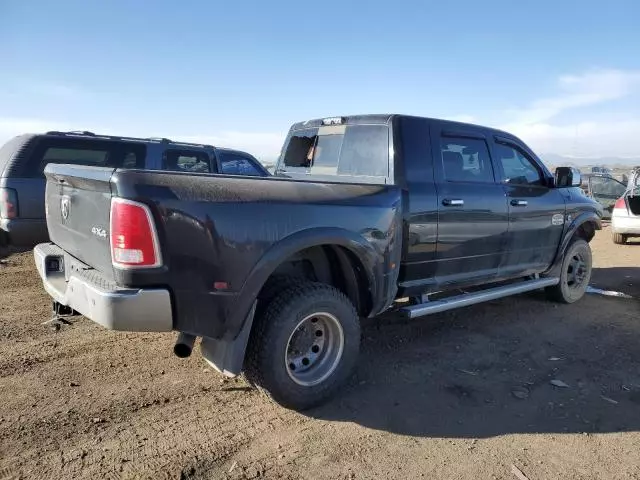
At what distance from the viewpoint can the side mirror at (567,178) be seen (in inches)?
217

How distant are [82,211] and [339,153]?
95.2 inches

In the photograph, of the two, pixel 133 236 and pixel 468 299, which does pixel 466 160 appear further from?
pixel 133 236

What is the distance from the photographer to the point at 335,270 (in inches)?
151

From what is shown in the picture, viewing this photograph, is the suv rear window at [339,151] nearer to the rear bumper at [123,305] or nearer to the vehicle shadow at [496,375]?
the vehicle shadow at [496,375]

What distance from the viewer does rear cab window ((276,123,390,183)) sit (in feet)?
14.1

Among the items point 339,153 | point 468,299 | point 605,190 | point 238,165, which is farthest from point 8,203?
point 605,190

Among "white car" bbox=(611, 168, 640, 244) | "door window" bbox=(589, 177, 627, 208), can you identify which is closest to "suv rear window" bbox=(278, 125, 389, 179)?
"white car" bbox=(611, 168, 640, 244)

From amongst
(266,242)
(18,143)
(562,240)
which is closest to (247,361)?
(266,242)

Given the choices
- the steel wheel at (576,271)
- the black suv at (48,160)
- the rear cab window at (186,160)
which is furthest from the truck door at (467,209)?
the rear cab window at (186,160)

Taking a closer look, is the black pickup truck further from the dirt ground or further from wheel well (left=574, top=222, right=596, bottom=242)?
wheel well (left=574, top=222, right=596, bottom=242)

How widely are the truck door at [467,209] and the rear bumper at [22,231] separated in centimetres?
479

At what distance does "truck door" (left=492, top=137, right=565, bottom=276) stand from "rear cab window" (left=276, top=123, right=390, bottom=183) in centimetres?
144

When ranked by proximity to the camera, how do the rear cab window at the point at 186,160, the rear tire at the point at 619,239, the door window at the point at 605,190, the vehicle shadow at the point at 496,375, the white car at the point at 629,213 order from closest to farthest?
the vehicle shadow at the point at 496,375 < the rear cab window at the point at 186,160 < the white car at the point at 629,213 < the rear tire at the point at 619,239 < the door window at the point at 605,190

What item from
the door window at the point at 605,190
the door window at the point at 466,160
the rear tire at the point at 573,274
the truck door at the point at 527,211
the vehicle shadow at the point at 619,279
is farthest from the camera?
the door window at the point at 605,190
